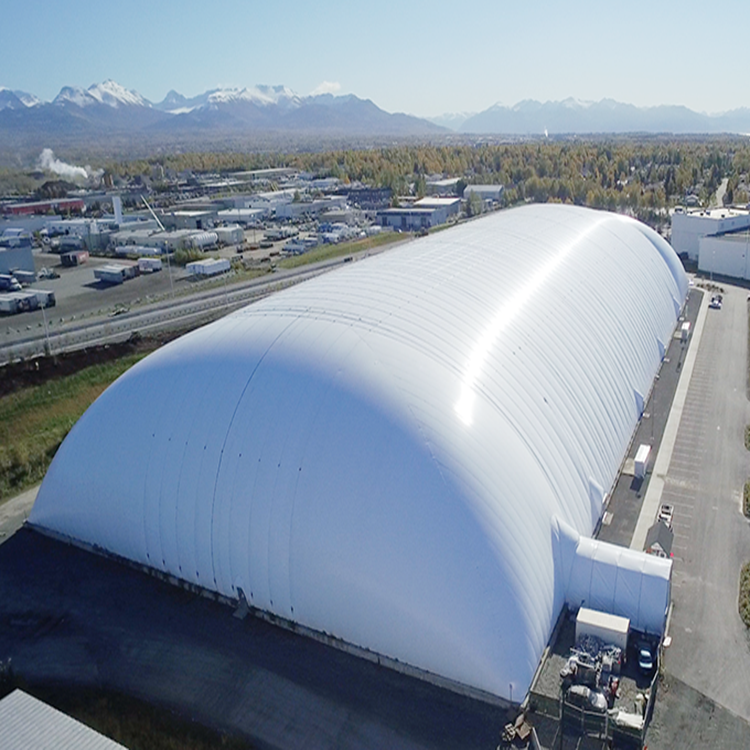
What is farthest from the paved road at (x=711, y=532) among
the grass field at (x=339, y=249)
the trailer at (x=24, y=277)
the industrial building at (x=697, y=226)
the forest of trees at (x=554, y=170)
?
the trailer at (x=24, y=277)

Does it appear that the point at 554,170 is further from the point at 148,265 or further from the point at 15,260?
the point at 15,260

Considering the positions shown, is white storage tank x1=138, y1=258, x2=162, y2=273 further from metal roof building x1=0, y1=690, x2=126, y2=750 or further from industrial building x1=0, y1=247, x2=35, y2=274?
metal roof building x1=0, y1=690, x2=126, y2=750

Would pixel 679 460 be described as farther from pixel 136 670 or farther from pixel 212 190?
pixel 212 190

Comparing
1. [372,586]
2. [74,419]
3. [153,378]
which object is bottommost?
[74,419]

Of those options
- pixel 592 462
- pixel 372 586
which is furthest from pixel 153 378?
pixel 592 462

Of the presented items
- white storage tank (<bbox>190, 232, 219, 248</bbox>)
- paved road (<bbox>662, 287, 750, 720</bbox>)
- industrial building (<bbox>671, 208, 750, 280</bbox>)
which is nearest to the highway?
white storage tank (<bbox>190, 232, 219, 248</bbox>)
